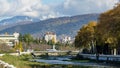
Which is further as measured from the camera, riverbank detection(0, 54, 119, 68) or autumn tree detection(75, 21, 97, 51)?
autumn tree detection(75, 21, 97, 51)

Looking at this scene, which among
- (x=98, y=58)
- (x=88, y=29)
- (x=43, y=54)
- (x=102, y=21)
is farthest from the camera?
(x=43, y=54)

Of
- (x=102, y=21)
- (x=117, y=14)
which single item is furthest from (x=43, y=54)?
(x=117, y=14)

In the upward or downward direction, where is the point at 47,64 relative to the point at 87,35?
downward

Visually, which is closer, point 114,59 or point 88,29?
point 114,59

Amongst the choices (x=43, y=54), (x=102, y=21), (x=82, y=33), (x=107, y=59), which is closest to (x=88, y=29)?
(x=82, y=33)

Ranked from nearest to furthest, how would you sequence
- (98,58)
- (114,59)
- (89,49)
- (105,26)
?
(105,26) < (114,59) < (98,58) < (89,49)

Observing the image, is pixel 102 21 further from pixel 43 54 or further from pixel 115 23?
pixel 43 54

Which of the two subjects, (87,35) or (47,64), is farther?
(87,35)

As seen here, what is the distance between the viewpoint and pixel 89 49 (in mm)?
154500

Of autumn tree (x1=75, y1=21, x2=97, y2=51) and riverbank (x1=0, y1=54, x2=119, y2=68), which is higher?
autumn tree (x1=75, y1=21, x2=97, y2=51)

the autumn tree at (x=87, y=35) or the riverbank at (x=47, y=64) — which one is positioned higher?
the autumn tree at (x=87, y=35)

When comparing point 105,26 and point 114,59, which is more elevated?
point 105,26

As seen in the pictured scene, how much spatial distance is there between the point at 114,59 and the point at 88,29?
36.5 metres

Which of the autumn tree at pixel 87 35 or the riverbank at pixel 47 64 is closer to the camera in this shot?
the riverbank at pixel 47 64
